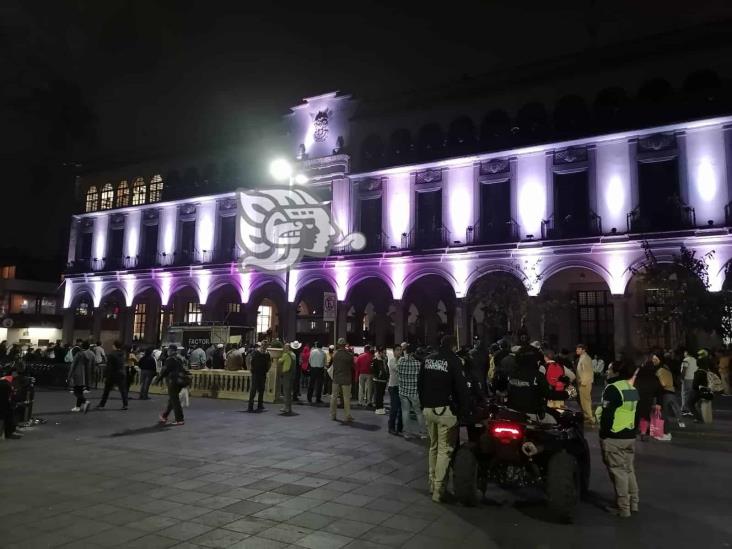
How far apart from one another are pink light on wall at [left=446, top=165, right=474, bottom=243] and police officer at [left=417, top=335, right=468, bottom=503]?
60.9 ft

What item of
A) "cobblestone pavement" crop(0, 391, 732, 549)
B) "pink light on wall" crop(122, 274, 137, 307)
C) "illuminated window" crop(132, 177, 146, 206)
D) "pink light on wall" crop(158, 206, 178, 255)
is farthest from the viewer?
"illuminated window" crop(132, 177, 146, 206)

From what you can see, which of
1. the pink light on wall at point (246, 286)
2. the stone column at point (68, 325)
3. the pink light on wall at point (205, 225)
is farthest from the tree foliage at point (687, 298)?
the stone column at point (68, 325)

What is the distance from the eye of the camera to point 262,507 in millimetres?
5715

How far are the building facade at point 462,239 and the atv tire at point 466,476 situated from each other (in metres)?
15.8

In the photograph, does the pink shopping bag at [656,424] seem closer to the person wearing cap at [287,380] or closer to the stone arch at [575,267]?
the person wearing cap at [287,380]

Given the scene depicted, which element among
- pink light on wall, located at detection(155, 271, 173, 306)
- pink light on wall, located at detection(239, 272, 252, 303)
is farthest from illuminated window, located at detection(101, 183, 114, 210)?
pink light on wall, located at detection(239, 272, 252, 303)

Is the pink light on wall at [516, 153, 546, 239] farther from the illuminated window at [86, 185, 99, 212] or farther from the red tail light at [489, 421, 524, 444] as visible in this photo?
the illuminated window at [86, 185, 99, 212]

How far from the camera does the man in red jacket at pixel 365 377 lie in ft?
46.3

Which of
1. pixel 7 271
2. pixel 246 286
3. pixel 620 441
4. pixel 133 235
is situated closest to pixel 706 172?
pixel 620 441

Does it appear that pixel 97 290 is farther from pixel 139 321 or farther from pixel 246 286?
pixel 246 286

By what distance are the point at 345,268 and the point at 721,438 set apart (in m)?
18.4

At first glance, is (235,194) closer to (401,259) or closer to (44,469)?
(401,259)

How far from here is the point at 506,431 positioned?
5.71 m

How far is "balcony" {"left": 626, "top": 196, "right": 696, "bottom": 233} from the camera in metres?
19.9
